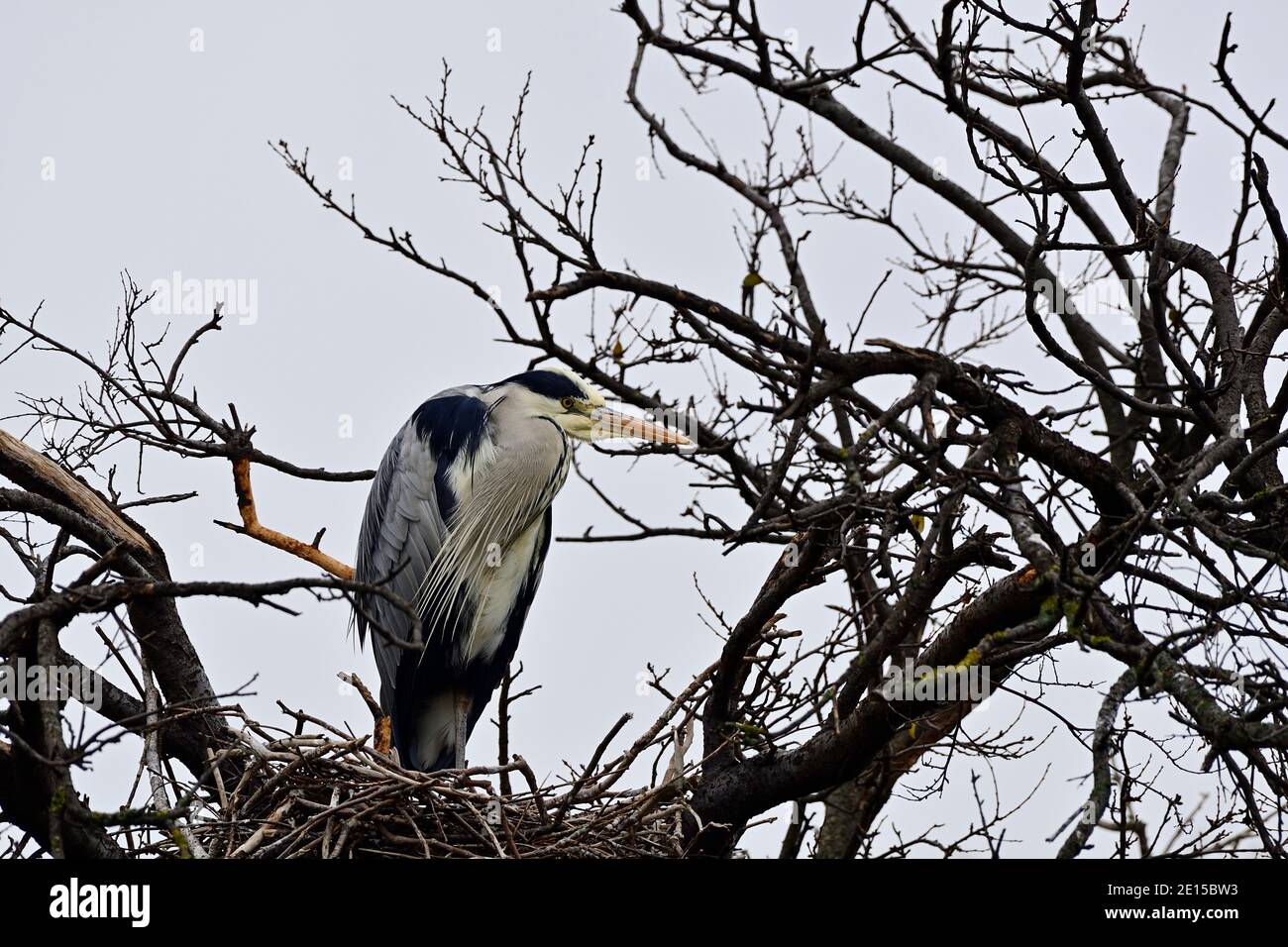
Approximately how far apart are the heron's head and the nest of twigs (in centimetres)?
194

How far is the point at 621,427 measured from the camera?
5801 mm

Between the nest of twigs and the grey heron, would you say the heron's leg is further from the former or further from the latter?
the nest of twigs

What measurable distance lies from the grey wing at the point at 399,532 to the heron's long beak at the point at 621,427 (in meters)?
0.73

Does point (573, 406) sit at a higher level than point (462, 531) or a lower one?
higher

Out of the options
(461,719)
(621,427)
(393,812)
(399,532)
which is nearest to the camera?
(393,812)

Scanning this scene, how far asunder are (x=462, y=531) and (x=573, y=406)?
0.75m

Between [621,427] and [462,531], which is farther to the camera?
[621,427]

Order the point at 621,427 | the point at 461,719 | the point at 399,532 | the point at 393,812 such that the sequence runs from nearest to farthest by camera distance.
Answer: the point at 393,812 < the point at 399,532 < the point at 461,719 < the point at 621,427

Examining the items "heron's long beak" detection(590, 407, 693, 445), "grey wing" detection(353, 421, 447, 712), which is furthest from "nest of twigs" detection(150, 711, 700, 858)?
"heron's long beak" detection(590, 407, 693, 445)

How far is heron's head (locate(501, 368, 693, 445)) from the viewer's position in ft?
19.0

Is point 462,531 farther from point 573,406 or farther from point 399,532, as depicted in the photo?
point 573,406

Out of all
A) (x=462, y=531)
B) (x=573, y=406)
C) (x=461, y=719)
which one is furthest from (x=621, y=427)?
(x=461, y=719)
